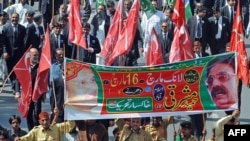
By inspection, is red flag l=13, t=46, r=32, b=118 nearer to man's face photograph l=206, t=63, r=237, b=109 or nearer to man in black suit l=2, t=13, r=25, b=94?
man's face photograph l=206, t=63, r=237, b=109

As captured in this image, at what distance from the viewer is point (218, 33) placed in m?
22.9

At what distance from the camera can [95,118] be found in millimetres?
16250

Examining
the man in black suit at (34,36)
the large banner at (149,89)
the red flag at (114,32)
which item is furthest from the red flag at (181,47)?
the man in black suit at (34,36)

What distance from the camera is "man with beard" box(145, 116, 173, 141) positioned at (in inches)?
658

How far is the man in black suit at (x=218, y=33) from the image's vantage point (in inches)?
901

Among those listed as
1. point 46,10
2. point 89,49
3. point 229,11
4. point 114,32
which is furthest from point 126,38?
point 46,10

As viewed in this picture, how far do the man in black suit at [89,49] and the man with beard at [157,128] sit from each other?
421cm

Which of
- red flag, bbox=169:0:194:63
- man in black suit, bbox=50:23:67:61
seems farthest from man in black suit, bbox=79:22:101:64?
red flag, bbox=169:0:194:63

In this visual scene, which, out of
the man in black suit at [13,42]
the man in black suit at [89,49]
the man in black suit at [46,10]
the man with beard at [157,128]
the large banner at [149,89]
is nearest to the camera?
the large banner at [149,89]

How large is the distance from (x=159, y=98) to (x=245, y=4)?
32.0ft

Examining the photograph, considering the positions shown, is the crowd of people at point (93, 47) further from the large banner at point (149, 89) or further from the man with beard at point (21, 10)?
the large banner at point (149, 89)

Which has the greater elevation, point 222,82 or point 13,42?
point 13,42

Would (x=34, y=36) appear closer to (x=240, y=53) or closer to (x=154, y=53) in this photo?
(x=154, y=53)

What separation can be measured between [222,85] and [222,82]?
43 mm
